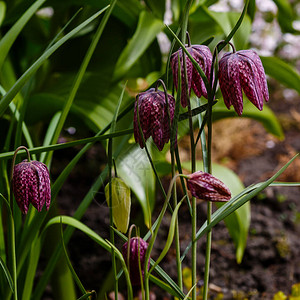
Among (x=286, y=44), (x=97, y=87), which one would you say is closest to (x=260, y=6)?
(x=286, y=44)

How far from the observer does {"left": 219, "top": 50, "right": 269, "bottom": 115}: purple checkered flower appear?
55 centimetres

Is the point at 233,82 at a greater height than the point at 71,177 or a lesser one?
greater

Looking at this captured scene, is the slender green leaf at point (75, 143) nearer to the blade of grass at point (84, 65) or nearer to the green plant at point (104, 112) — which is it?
the green plant at point (104, 112)

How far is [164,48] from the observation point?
7.41ft

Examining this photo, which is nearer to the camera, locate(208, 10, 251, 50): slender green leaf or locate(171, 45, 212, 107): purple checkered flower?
locate(171, 45, 212, 107): purple checkered flower

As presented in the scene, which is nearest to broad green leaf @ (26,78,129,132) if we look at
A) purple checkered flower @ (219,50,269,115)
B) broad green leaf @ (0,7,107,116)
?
broad green leaf @ (0,7,107,116)

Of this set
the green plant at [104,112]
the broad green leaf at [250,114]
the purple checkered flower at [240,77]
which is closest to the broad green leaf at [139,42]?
the green plant at [104,112]

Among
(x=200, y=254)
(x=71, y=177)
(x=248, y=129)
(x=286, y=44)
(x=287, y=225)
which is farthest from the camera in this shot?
(x=286, y=44)

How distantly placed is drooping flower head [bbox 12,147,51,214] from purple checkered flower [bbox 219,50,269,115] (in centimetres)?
23

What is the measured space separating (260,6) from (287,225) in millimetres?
1188

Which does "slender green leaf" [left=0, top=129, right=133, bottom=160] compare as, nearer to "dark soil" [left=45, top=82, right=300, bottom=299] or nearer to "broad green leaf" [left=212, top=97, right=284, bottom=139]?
"dark soil" [left=45, top=82, right=300, bottom=299]

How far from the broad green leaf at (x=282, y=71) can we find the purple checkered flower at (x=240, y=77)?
24.5 inches

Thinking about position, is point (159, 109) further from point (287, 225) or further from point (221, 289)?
point (287, 225)

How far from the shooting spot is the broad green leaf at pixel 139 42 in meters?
1.05
